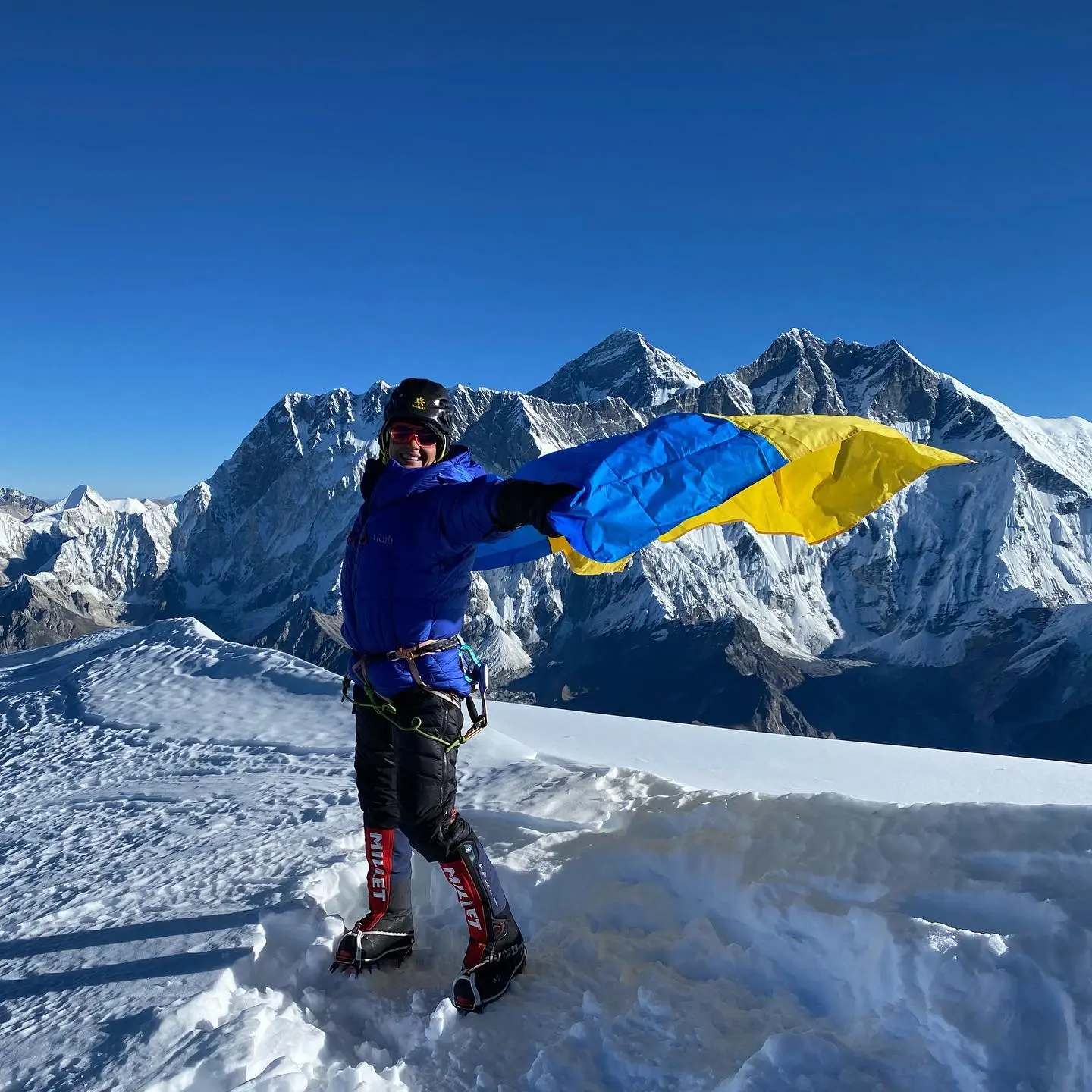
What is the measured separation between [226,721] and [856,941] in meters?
8.76

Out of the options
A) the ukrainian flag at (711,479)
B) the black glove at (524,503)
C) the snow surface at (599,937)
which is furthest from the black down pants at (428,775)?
the black glove at (524,503)

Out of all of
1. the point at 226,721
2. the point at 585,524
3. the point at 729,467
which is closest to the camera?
the point at 585,524

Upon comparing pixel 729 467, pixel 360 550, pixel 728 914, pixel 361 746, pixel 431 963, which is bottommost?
pixel 431 963

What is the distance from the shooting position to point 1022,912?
412 cm

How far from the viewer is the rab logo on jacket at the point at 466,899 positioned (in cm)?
505

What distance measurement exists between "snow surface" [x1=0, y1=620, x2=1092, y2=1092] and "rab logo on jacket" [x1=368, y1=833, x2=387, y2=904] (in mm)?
459

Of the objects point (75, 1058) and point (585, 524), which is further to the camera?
point (585, 524)

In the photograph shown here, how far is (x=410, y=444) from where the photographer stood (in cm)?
518

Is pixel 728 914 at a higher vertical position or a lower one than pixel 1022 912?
lower

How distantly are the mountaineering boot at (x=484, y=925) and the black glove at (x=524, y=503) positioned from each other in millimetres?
2143

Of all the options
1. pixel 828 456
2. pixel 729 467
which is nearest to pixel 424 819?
pixel 729 467

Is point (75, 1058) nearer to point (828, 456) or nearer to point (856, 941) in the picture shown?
point (856, 941)

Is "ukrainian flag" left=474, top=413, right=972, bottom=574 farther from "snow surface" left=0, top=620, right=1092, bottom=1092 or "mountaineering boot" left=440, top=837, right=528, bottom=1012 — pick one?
"snow surface" left=0, top=620, right=1092, bottom=1092

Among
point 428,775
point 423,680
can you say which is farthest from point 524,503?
point 428,775
